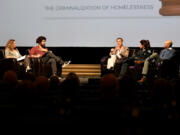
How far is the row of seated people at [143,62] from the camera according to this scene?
570 centimetres

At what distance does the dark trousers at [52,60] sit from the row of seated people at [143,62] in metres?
0.89

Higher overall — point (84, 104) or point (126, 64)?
point (126, 64)

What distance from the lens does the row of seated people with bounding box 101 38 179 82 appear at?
Answer: 18.7 feet

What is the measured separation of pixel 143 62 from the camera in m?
6.08

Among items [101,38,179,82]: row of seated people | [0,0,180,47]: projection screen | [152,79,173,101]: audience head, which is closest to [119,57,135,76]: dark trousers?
[101,38,179,82]: row of seated people

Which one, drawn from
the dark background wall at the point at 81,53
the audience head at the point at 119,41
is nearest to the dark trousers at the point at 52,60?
the audience head at the point at 119,41

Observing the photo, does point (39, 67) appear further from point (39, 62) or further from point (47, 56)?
point (47, 56)

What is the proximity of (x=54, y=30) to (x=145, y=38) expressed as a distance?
6.59 ft

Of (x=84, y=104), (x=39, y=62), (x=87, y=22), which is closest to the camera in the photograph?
(x=84, y=104)

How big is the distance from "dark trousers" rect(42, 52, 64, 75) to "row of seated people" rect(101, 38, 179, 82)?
89cm

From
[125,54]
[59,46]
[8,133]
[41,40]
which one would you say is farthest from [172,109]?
[59,46]

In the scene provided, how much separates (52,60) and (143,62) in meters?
1.76

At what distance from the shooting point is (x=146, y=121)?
2076 millimetres

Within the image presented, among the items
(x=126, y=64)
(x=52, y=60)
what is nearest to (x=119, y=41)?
(x=126, y=64)
